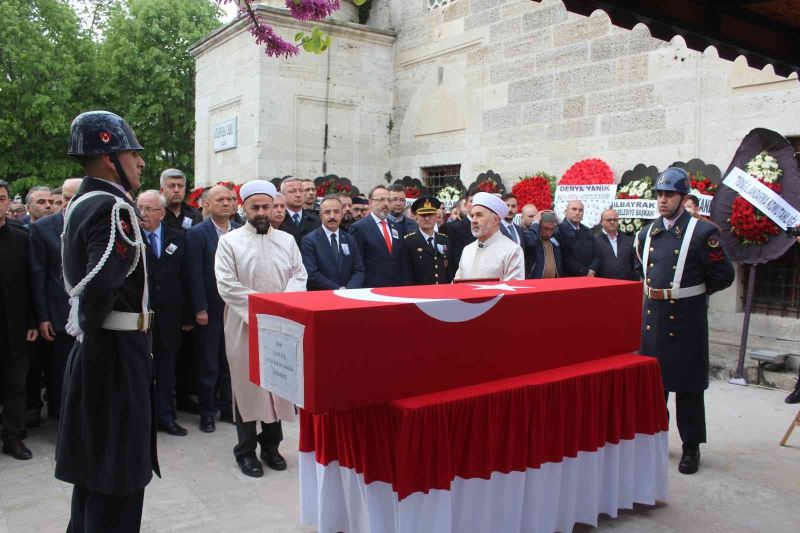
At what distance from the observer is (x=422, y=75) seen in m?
13.1

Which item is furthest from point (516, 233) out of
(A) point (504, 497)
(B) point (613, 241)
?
(A) point (504, 497)

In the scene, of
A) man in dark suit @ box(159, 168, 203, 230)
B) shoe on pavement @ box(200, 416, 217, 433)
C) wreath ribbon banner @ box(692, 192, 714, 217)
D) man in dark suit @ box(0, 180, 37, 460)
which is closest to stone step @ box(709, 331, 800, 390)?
wreath ribbon banner @ box(692, 192, 714, 217)

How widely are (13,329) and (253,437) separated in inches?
81.8

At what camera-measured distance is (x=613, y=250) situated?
847 cm

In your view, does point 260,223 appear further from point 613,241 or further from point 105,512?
point 613,241

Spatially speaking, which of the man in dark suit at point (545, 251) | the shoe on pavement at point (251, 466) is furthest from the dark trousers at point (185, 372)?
the man in dark suit at point (545, 251)

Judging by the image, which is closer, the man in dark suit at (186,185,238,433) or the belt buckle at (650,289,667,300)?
the belt buckle at (650,289,667,300)

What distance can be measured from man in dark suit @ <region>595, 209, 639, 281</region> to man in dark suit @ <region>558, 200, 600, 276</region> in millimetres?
87

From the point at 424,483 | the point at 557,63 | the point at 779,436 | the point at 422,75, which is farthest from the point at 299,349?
the point at 422,75

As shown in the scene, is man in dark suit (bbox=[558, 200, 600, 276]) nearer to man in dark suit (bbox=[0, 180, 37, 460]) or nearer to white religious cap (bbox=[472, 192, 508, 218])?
white religious cap (bbox=[472, 192, 508, 218])

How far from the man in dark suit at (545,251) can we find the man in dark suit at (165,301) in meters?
4.33

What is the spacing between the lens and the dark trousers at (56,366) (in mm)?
5512

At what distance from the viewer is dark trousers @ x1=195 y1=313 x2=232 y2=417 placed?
18.8ft

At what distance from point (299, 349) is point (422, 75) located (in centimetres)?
1105
